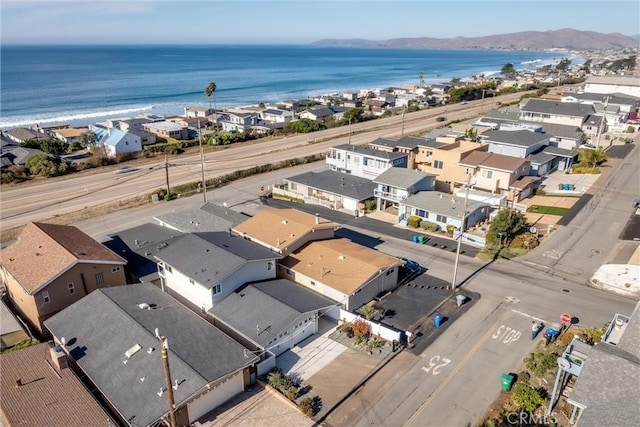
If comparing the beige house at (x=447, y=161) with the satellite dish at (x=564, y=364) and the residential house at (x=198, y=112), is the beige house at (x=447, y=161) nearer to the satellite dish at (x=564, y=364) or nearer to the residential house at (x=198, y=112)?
the satellite dish at (x=564, y=364)

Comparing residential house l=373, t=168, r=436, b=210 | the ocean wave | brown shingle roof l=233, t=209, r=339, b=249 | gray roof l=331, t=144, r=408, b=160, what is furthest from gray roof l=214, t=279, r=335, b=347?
the ocean wave

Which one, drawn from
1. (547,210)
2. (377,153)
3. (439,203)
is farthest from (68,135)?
(547,210)

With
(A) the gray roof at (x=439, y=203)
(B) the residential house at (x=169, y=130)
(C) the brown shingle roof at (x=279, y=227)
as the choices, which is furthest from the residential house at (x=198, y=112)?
(C) the brown shingle roof at (x=279, y=227)

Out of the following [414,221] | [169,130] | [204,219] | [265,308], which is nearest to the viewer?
[265,308]

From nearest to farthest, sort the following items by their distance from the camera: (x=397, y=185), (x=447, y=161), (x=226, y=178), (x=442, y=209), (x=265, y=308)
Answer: (x=265, y=308) < (x=442, y=209) < (x=397, y=185) < (x=447, y=161) < (x=226, y=178)

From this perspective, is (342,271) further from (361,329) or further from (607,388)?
(607,388)

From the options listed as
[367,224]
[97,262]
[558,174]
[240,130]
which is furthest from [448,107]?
[97,262]

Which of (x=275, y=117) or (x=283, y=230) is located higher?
(x=283, y=230)

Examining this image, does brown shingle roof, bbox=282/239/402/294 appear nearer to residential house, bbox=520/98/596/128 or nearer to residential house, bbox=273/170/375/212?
residential house, bbox=273/170/375/212
